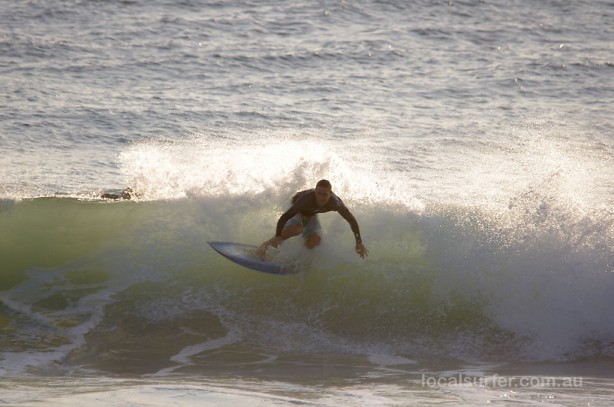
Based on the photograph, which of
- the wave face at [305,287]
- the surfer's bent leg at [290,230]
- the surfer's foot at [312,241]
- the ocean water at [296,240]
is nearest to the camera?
the ocean water at [296,240]

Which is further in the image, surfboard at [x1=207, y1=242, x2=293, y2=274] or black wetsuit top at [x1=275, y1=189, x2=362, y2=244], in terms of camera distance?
surfboard at [x1=207, y1=242, x2=293, y2=274]

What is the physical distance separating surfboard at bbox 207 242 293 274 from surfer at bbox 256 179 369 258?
0.34 ft

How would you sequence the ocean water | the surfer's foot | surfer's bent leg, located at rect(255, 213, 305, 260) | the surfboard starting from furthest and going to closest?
the surfer's foot
the surfboard
surfer's bent leg, located at rect(255, 213, 305, 260)
the ocean water

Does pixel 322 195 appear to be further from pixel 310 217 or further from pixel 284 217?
pixel 310 217

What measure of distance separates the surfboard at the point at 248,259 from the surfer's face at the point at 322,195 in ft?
3.67

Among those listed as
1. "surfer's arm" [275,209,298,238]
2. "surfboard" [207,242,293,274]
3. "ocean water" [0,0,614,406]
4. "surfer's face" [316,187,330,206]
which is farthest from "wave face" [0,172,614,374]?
"surfer's face" [316,187,330,206]

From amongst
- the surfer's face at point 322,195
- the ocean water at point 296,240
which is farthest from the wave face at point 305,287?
the surfer's face at point 322,195

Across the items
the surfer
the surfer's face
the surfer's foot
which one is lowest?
the surfer's foot

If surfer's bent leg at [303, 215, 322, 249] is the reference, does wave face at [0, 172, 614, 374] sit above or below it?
below

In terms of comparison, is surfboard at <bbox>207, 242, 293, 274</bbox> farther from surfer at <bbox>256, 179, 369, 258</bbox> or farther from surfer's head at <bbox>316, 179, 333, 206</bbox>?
surfer's head at <bbox>316, 179, 333, 206</bbox>

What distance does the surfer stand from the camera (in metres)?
10.5

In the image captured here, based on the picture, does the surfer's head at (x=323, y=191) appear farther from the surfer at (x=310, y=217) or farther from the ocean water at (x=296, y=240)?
the ocean water at (x=296, y=240)

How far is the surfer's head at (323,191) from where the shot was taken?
34.3 ft

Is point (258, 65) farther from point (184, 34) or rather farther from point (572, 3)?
point (572, 3)
